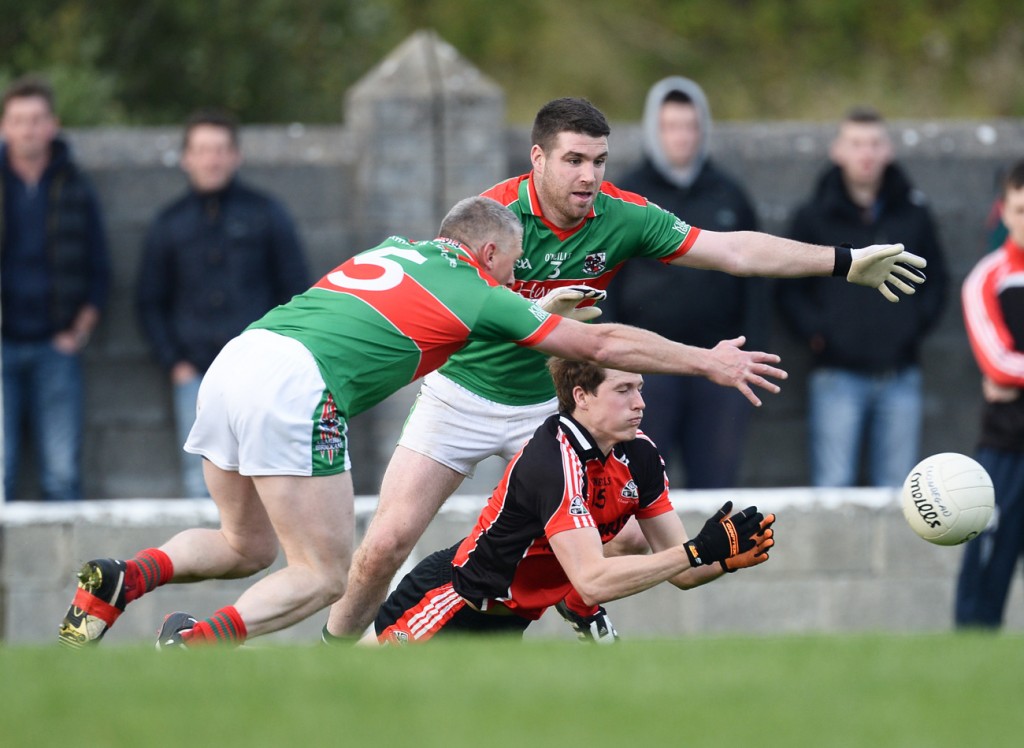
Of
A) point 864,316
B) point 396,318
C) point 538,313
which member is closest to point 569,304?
point 538,313

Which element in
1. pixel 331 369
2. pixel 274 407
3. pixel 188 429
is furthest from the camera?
pixel 188 429

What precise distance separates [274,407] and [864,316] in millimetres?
4862

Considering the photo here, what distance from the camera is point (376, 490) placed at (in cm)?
1089

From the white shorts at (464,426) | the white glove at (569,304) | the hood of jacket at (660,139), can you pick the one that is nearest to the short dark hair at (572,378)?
the white glove at (569,304)

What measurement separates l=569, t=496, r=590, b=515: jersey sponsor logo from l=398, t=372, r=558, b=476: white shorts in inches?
42.6

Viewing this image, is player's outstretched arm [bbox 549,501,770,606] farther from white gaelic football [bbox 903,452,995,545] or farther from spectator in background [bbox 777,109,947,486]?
spectator in background [bbox 777,109,947,486]

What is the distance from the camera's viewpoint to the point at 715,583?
10117 mm

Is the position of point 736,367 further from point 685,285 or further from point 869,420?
point 869,420

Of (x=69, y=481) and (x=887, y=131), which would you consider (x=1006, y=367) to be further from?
(x=69, y=481)

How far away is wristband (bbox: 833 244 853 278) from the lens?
6.93 meters

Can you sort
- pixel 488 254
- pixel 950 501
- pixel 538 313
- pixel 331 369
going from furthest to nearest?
pixel 950 501 → pixel 488 254 → pixel 331 369 → pixel 538 313

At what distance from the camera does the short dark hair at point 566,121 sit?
7.03 meters

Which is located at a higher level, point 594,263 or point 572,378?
point 594,263

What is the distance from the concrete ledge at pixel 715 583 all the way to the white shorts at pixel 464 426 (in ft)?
7.51
